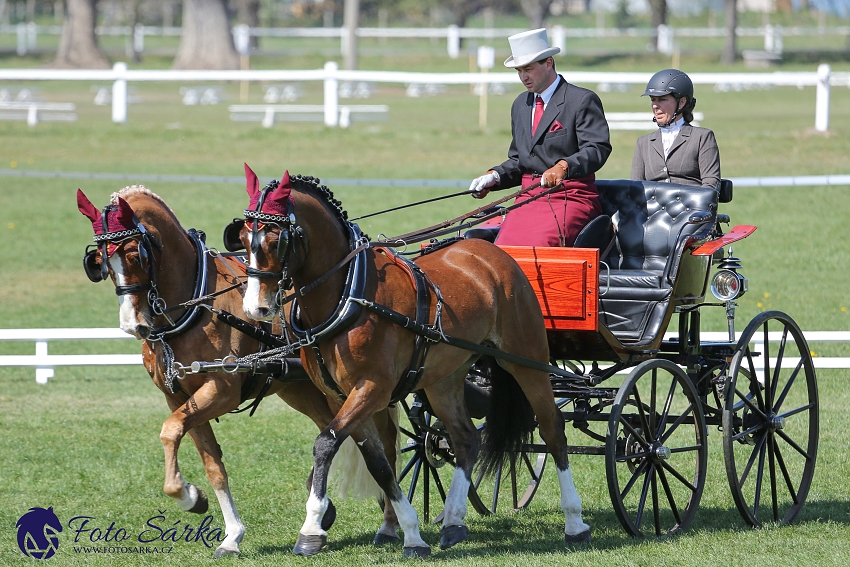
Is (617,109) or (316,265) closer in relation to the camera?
(316,265)

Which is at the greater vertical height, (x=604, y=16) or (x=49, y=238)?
(x=604, y=16)

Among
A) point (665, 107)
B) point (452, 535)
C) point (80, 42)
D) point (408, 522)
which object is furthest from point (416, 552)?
point (80, 42)

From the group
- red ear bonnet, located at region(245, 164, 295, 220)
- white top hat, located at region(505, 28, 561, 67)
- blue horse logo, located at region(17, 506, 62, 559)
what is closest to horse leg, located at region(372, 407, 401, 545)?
red ear bonnet, located at region(245, 164, 295, 220)

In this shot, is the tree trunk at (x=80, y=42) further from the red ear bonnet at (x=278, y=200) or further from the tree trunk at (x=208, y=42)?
the red ear bonnet at (x=278, y=200)

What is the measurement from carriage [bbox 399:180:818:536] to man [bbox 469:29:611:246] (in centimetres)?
16

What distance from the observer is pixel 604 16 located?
64.6 meters

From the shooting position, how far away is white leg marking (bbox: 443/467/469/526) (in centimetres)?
603

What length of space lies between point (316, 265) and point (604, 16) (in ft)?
202

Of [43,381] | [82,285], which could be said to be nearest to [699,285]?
[43,381]

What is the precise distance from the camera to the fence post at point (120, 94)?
24109 millimetres

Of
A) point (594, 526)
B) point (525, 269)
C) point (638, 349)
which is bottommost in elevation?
point (594, 526)

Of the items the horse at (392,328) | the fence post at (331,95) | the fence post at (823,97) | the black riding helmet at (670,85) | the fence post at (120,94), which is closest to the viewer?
the horse at (392,328)

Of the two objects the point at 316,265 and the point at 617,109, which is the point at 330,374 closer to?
the point at 316,265

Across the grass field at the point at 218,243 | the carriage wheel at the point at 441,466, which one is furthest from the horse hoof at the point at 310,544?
the carriage wheel at the point at 441,466
